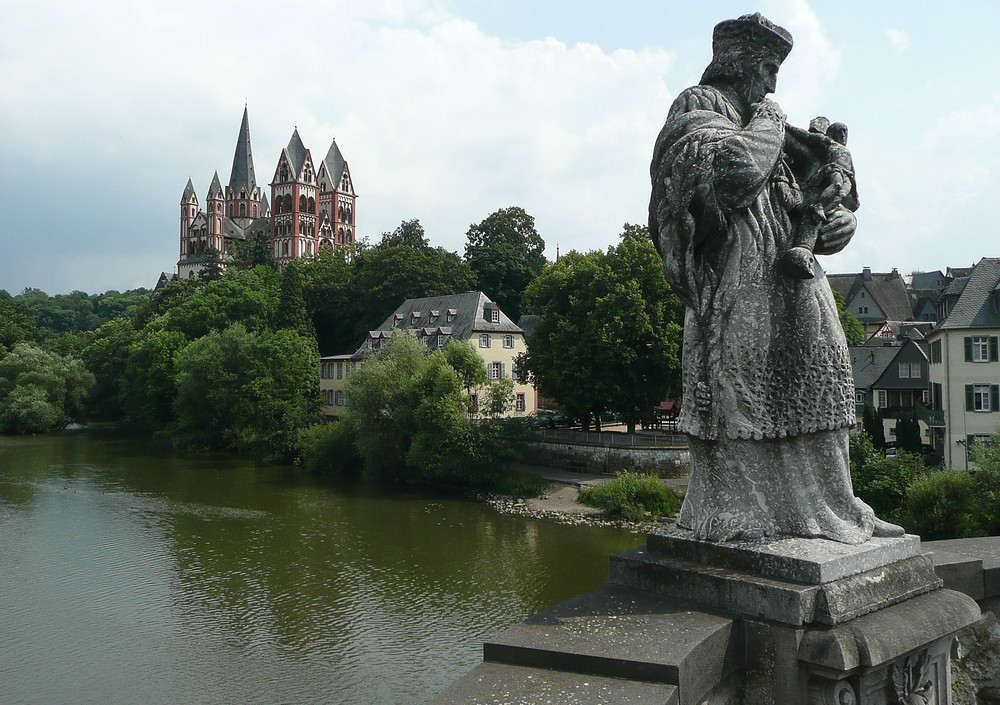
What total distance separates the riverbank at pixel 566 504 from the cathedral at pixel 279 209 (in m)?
82.4

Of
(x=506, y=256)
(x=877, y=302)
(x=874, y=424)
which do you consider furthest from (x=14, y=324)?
(x=877, y=302)

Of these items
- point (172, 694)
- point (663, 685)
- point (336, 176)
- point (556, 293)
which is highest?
point (336, 176)

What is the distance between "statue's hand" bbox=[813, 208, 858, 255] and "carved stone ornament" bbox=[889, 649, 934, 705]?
2257mm

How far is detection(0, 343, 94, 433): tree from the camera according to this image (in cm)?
5584

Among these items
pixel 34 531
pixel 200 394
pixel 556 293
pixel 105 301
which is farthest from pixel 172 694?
Answer: pixel 105 301

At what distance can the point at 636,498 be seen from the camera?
2845 cm

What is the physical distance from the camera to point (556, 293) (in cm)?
3672

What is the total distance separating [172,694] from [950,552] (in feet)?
42.9

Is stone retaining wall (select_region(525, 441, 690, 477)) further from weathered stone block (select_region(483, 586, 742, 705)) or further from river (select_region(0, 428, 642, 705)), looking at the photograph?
weathered stone block (select_region(483, 586, 742, 705))

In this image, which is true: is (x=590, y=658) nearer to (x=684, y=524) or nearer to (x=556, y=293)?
(x=684, y=524)

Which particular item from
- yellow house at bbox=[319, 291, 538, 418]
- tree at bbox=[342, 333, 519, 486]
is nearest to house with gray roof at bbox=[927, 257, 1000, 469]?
tree at bbox=[342, 333, 519, 486]

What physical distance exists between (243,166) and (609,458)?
118483mm

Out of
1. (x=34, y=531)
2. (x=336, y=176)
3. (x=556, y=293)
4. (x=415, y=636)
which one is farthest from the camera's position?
(x=336, y=176)

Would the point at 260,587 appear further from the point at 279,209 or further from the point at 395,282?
the point at 279,209
